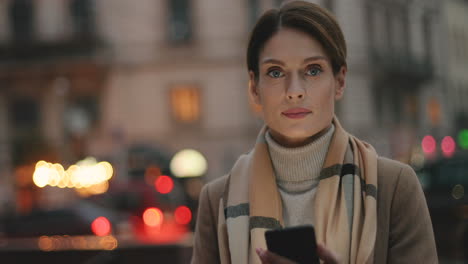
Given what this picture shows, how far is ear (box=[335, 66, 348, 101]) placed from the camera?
264 cm

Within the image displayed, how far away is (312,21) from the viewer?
8.34 feet

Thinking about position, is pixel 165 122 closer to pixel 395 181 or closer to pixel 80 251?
pixel 80 251

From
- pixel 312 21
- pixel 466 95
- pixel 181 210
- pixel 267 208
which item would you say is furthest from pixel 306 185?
pixel 466 95

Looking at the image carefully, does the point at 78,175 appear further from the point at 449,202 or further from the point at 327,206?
the point at 327,206

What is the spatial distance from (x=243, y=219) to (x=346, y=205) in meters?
0.32

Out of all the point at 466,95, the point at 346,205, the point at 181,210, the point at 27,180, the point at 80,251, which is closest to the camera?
the point at 346,205

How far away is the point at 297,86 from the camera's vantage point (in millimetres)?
2529

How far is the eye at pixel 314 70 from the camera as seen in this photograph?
257 cm

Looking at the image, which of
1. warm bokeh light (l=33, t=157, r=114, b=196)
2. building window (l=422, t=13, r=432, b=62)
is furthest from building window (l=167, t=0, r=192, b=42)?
building window (l=422, t=13, r=432, b=62)

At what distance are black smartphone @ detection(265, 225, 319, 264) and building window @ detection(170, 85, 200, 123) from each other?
1252 inches

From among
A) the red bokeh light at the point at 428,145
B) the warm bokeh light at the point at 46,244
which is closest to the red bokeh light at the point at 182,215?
the warm bokeh light at the point at 46,244

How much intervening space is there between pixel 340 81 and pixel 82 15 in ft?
107

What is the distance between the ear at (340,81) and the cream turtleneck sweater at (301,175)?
0.43 feet

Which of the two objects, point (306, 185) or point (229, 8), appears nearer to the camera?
point (306, 185)
